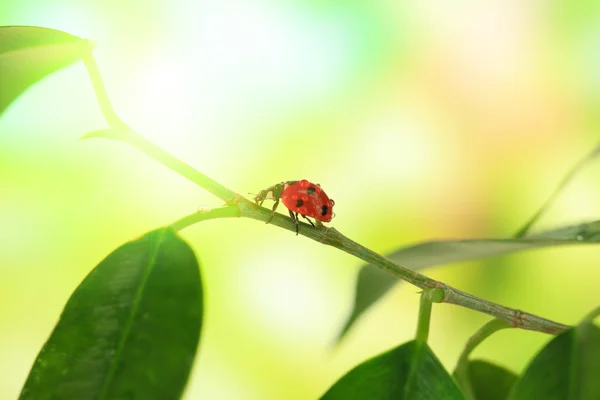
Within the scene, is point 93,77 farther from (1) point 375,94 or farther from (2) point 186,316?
(1) point 375,94

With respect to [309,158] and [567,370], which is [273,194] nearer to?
[567,370]

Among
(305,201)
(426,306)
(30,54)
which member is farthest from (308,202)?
(30,54)

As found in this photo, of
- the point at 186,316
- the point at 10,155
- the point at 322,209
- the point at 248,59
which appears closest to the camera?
the point at 186,316

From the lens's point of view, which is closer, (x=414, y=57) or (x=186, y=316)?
(x=186, y=316)

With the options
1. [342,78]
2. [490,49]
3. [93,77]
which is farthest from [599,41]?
[93,77]

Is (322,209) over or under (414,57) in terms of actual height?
under

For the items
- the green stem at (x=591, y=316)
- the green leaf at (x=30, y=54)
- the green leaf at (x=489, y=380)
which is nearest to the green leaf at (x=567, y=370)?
the green stem at (x=591, y=316)

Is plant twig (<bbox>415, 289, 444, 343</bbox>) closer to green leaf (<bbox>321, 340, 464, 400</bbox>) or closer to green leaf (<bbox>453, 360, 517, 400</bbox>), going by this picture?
green leaf (<bbox>321, 340, 464, 400</bbox>)
